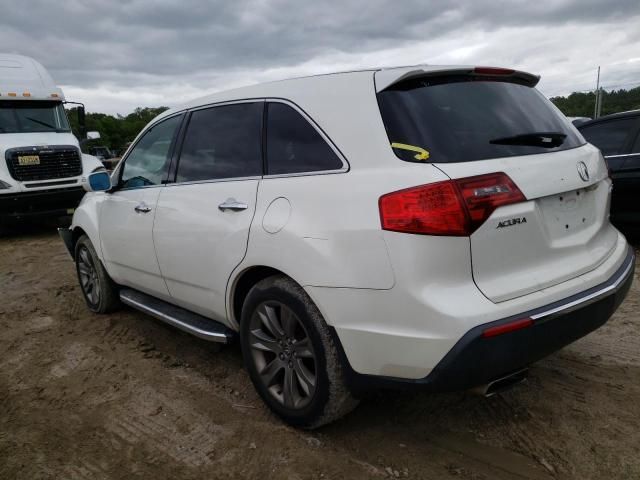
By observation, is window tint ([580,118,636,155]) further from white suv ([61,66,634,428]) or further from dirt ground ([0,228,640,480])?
white suv ([61,66,634,428])

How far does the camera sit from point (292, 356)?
106 inches

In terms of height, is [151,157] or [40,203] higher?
[151,157]

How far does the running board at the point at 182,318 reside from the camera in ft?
10.4

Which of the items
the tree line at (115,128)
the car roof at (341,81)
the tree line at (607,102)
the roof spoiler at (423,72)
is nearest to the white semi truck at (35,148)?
the car roof at (341,81)

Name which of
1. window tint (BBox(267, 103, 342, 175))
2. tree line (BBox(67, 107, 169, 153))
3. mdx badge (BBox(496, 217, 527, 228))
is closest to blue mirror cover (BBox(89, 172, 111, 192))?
window tint (BBox(267, 103, 342, 175))

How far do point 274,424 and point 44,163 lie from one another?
8920mm

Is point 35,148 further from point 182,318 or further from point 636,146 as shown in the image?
point 636,146

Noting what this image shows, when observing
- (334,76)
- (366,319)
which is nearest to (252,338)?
(366,319)

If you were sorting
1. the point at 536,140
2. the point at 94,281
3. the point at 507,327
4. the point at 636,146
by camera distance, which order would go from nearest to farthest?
the point at 507,327
the point at 536,140
the point at 94,281
the point at 636,146

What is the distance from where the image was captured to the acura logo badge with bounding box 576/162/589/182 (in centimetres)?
256

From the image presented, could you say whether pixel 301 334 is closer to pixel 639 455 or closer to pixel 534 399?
pixel 534 399

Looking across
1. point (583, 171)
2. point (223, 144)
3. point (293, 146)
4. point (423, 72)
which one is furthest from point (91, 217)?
point (583, 171)

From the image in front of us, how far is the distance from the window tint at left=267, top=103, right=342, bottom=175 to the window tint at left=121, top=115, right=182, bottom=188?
1.10 metres

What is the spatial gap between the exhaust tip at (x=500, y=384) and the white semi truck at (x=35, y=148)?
9.57m
